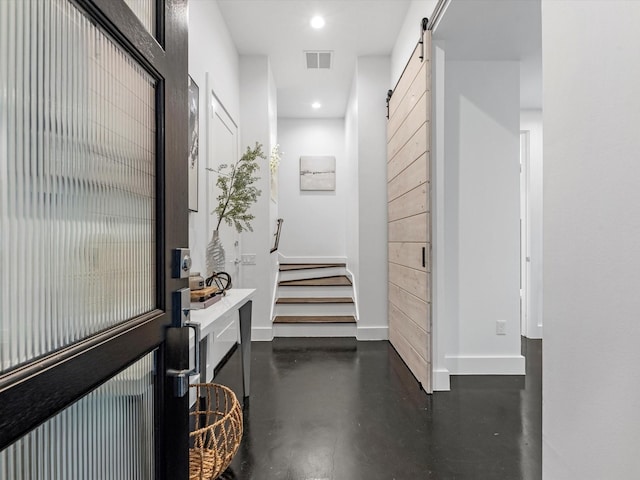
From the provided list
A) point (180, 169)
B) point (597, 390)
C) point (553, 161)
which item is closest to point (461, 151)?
point (553, 161)

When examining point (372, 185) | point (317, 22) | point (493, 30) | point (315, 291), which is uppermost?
point (317, 22)

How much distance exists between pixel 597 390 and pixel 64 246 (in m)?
1.19

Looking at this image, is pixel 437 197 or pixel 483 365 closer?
pixel 437 197

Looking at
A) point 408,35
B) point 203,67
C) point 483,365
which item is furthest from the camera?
point 408,35

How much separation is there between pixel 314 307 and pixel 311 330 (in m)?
0.32

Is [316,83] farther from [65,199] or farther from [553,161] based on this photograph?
[65,199]

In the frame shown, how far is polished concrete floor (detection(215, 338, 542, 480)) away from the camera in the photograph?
1656 millimetres

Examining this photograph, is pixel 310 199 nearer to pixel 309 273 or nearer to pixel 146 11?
pixel 309 273

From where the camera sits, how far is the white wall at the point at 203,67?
2.36 m

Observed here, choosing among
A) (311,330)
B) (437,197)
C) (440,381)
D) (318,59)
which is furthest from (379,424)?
(318,59)

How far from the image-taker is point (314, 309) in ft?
13.7

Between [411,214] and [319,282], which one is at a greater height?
[411,214]

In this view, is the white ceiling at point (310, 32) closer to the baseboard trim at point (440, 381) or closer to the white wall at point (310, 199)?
the white wall at point (310, 199)

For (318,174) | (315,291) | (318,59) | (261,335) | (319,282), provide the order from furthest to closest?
(318,174), (319,282), (315,291), (318,59), (261,335)
